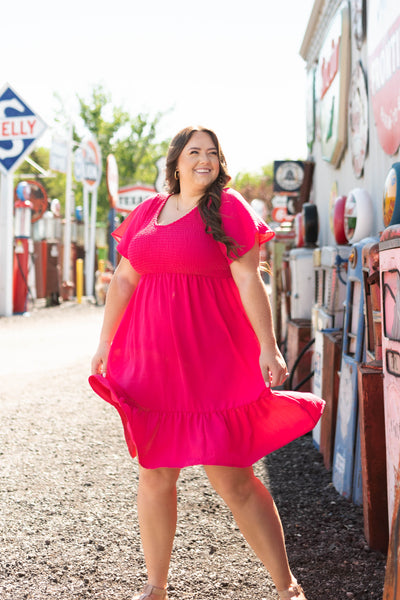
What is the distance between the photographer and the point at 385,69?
504 centimetres

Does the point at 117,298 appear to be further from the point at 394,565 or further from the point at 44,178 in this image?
the point at 44,178

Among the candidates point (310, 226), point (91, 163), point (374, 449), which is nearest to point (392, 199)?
point (374, 449)

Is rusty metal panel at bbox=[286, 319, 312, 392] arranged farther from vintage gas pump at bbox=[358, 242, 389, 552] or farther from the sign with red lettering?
the sign with red lettering

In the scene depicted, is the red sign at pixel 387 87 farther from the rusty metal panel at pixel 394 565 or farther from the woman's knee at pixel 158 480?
the rusty metal panel at pixel 394 565

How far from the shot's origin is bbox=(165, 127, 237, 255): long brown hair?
2.42 metres

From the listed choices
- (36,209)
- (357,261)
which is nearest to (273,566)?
(357,261)

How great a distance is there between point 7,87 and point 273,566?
12957 millimetres

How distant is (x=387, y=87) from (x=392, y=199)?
1794 millimetres

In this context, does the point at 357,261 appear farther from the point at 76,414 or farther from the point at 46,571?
the point at 76,414

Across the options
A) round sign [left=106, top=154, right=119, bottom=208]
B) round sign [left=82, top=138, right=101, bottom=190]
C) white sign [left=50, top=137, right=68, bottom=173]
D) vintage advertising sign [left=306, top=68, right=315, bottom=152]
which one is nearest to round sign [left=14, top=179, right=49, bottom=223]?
white sign [left=50, top=137, right=68, bottom=173]

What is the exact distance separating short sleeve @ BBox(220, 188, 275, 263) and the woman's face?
9 cm

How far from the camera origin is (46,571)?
2.86m

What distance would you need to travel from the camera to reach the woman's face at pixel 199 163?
2564 mm

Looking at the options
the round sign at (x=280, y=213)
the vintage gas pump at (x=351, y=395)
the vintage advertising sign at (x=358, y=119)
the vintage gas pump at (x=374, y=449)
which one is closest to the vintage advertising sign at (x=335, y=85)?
the vintage advertising sign at (x=358, y=119)
